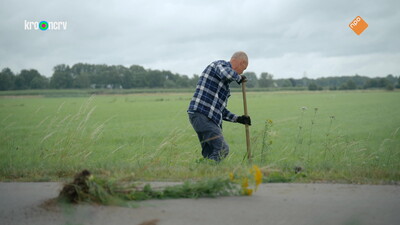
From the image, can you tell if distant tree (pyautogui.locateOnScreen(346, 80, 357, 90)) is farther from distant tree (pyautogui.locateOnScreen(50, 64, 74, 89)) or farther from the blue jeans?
the blue jeans

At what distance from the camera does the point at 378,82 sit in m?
126

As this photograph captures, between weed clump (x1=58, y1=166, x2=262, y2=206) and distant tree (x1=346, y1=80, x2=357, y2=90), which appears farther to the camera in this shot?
→ distant tree (x1=346, y1=80, x2=357, y2=90)

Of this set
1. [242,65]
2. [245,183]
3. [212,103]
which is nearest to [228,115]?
[212,103]

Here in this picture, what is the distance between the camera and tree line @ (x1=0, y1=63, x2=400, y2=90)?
3944 cm

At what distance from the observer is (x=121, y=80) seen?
44.7 metres

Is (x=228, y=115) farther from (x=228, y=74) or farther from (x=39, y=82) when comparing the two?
(x=39, y=82)

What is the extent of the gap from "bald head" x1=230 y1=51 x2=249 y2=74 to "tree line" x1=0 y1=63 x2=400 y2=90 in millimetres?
467

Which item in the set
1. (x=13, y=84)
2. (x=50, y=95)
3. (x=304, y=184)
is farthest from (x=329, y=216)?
(x=50, y=95)

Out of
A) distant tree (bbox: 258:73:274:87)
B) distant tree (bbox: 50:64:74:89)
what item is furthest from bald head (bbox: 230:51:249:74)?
distant tree (bbox: 258:73:274:87)

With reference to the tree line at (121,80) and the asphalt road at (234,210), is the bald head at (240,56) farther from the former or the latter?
the asphalt road at (234,210)

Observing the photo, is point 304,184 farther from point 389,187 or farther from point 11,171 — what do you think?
point 11,171

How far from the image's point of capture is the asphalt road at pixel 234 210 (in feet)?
9.43

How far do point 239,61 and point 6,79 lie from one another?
106 ft

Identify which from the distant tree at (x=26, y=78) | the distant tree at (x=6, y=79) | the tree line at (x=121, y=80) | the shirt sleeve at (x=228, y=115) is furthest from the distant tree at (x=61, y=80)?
the shirt sleeve at (x=228, y=115)
